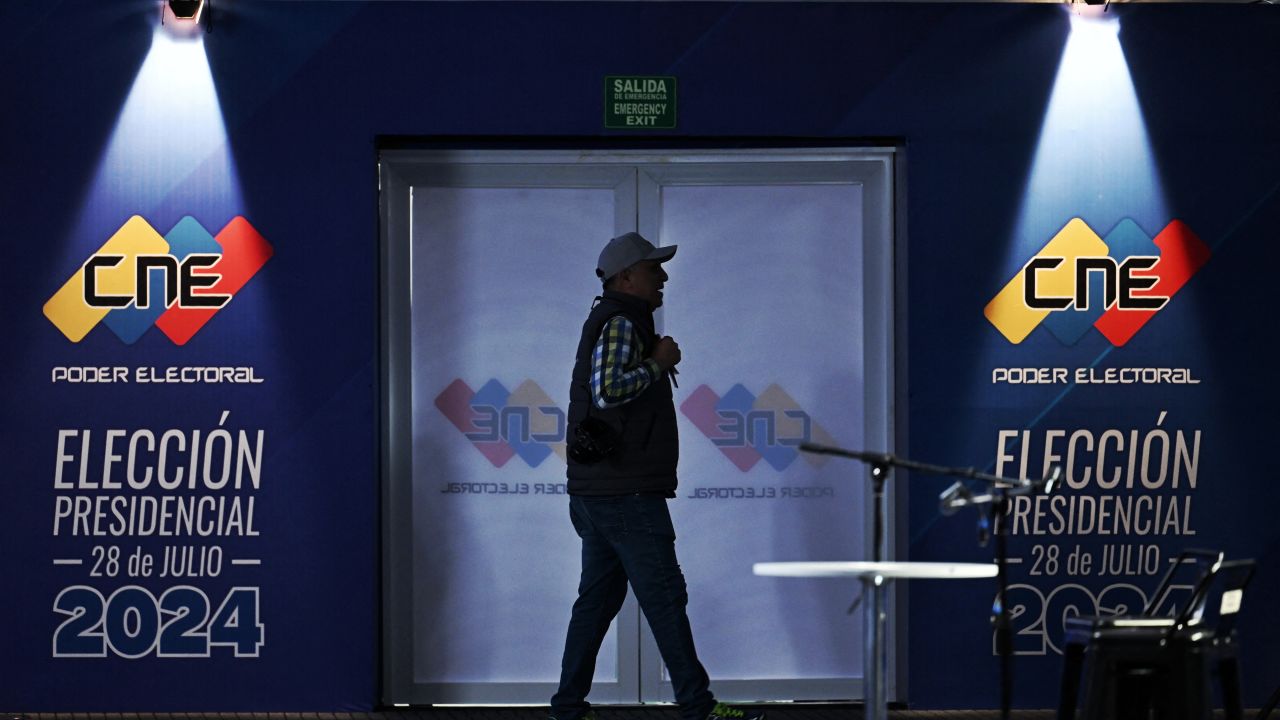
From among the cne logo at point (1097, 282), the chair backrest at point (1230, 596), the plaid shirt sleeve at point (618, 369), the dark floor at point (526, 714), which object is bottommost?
the dark floor at point (526, 714)

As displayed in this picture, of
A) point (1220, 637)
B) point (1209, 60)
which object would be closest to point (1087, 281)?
point (1209, 60)

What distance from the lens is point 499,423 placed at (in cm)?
580

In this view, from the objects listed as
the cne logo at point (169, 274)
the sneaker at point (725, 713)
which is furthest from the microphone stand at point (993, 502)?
the cne logo at point (169, 274)

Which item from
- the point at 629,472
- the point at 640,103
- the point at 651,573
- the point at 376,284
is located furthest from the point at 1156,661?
the point at 376,284

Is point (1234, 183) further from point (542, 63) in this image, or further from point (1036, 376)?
point (542, 63)

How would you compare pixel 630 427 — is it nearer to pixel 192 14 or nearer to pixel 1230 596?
pixel 1230 596

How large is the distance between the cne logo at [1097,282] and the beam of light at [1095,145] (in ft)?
0.23

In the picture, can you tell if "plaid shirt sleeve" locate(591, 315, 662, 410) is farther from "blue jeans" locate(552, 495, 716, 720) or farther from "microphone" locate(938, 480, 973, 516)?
"microphone" locate(938, 480, 973, 516)

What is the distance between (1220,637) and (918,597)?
1.49 m

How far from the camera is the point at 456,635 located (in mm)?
5754

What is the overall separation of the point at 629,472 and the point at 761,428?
1.18 m

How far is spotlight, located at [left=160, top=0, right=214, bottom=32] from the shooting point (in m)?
5.61

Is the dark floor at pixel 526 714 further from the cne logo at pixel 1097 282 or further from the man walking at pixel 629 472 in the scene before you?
the cne logo at pixel 1097 282

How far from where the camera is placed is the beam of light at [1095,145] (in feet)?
19.0
